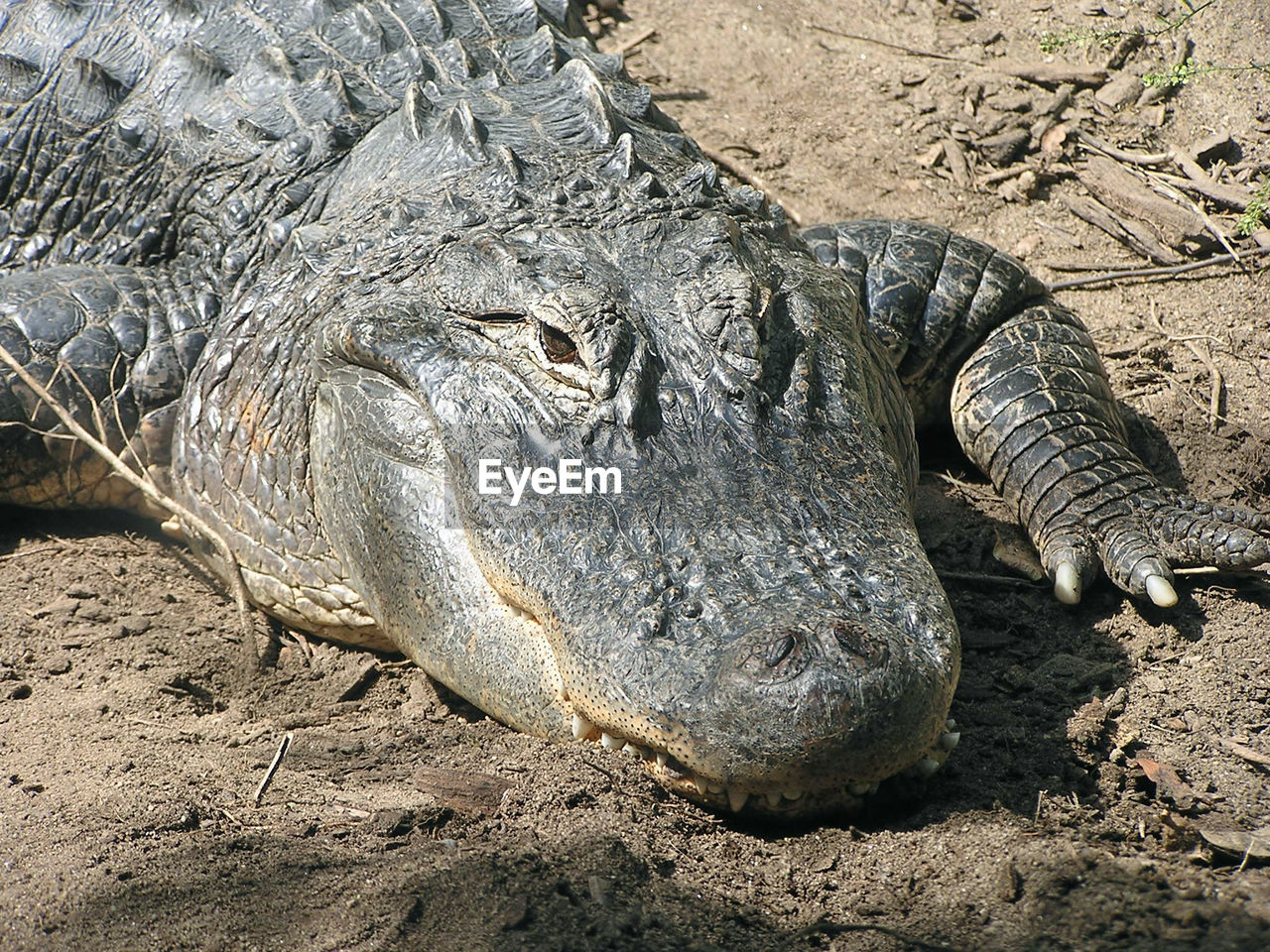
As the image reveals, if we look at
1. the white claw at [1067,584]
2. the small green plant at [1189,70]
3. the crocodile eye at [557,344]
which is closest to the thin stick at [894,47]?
the small green plant at [1189,70]

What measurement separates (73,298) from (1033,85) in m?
4.82

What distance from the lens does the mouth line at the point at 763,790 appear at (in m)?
2.55

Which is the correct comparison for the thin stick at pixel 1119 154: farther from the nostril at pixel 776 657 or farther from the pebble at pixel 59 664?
the pebble at pixel 59 664

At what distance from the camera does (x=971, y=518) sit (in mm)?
4352

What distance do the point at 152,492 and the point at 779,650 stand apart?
238cm

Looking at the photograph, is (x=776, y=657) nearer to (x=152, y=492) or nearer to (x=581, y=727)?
(x=581, y=727)

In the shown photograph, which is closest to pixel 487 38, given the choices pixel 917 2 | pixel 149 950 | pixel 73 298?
pixel 73 298

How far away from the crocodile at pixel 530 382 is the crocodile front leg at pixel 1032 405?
1 cm

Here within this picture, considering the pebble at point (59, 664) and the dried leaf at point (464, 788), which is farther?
the pebble at point (59, 664)

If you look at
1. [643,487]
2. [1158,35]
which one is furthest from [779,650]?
[1158,35]

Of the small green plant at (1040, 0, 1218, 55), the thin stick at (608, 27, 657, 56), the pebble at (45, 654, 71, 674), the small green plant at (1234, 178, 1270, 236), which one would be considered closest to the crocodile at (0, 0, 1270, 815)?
the pebble at (45, 654, 71, 674)

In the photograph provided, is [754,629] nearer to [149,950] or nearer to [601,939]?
[601,939]

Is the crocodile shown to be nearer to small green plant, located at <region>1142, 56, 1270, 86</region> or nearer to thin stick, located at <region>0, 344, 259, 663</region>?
thin stick, located at <region>0, 344, 259, 663</region>

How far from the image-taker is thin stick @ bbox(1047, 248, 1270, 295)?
17.3 ft
